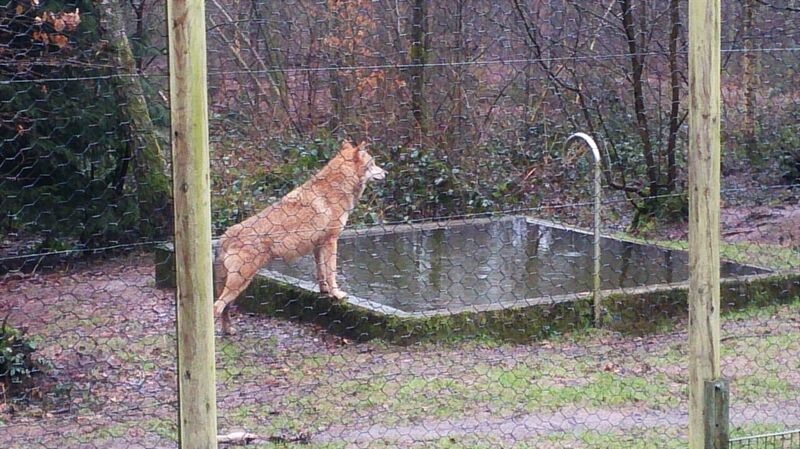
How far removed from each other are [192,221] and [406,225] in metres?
5.02

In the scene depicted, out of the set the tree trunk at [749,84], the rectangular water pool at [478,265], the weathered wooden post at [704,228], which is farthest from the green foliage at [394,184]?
the weathered wooden post at [704,228]

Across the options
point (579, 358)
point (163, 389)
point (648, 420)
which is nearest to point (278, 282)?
point (163, 389)

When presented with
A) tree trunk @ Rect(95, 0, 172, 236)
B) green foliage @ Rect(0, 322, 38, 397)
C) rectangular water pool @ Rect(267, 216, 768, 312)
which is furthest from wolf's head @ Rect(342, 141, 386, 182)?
green foliage @ Rect(0, 322, 38, 397)

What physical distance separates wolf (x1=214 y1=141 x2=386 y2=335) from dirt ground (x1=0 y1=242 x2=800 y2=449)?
32 centimetres

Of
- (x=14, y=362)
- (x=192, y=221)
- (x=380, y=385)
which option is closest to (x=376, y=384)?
(x=380, y=385)

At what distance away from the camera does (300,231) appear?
20.2 feet

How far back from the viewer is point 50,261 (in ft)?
23.6

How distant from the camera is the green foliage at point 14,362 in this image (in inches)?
193

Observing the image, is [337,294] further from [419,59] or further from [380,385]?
[419,59]

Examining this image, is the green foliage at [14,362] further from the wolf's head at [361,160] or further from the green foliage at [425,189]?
the green foliage at [425,189]

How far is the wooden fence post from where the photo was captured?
3.47 meters

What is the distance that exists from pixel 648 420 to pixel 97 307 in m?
3.51

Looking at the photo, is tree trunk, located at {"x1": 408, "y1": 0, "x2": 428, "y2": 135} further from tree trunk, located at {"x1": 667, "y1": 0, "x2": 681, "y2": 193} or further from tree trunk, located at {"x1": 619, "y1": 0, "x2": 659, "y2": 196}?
tree trunk, located at {"x1": 667, "y1": 0, "x2": 681, "y2": 193}

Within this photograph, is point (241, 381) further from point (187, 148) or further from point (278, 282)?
point (187, 148)
